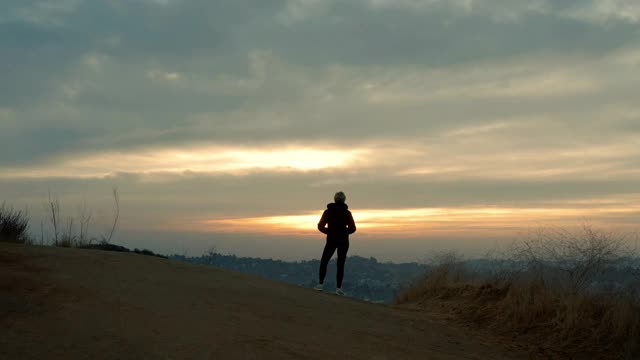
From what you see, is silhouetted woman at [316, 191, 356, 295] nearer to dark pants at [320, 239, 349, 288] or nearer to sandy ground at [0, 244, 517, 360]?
dark pants at [320, 239, 349, 288]

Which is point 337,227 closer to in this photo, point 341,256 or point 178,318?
point 341,256

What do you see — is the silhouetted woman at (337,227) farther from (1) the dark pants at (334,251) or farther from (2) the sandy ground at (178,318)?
Result: (2) the sandy ground at (178,318)

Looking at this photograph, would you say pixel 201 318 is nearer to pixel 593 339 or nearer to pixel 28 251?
pixel 28 251

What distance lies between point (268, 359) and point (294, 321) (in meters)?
2.29

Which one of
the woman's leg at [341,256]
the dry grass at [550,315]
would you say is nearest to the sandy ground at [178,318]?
the dry grass at [550,315]

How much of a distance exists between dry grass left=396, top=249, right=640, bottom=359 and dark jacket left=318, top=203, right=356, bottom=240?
2.35 meters

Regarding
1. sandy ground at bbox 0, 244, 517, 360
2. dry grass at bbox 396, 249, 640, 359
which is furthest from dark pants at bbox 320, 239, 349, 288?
dry grass at bbox 396, 249, 640, 359

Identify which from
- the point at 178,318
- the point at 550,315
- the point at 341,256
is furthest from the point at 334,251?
the point at 178,318

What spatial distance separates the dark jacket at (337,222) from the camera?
44.9 feet

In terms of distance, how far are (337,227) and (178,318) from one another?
5.78 m

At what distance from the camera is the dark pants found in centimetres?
1376

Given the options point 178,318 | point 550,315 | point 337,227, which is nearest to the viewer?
point 178,318

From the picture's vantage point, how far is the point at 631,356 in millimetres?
9781

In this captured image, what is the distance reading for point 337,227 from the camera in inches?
539
